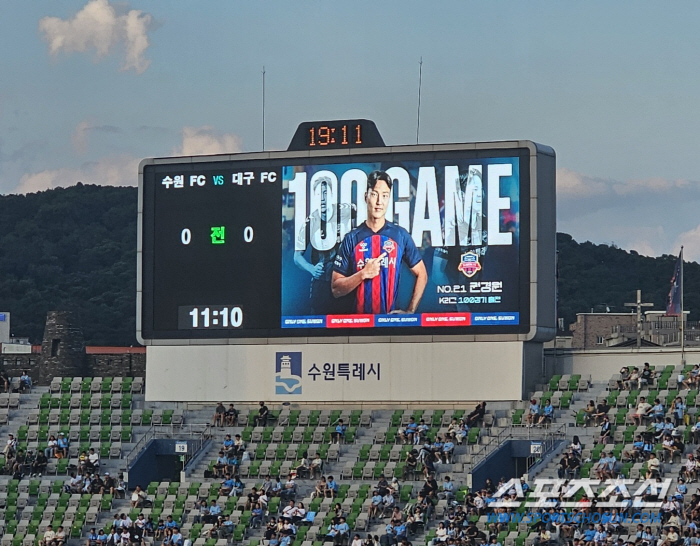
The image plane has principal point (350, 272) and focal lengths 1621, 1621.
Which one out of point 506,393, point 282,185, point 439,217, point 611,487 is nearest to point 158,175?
point 282,185

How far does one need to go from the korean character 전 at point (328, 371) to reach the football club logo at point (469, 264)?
15.1 feet

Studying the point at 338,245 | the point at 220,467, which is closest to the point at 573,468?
the point at 338,245

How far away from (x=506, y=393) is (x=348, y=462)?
4.46 m

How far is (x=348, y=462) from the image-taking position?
4100 centimetres

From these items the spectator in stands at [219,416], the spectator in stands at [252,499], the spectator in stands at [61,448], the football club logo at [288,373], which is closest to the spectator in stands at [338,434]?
the football club logo at [288,373]

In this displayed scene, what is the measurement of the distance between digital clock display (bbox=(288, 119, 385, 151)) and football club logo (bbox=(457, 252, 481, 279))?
3.99m

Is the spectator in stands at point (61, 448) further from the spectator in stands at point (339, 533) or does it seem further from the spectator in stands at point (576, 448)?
the spectator in stands at point (576, 448)

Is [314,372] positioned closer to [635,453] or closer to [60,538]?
[60,538]

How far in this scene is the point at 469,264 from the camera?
4100 cm

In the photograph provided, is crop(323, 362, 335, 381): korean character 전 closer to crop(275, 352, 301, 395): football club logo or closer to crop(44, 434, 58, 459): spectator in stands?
crop(275, 352, 301, 395): football club logo

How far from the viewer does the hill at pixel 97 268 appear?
99.7 metres

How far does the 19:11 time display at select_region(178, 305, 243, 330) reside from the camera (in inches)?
1706

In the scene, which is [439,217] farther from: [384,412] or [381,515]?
[381,515]

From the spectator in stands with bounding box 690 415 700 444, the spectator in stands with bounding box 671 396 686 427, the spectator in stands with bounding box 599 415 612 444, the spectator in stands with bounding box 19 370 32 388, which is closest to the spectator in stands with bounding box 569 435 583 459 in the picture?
the spectator in stands with bounding box 599 415 612 444
